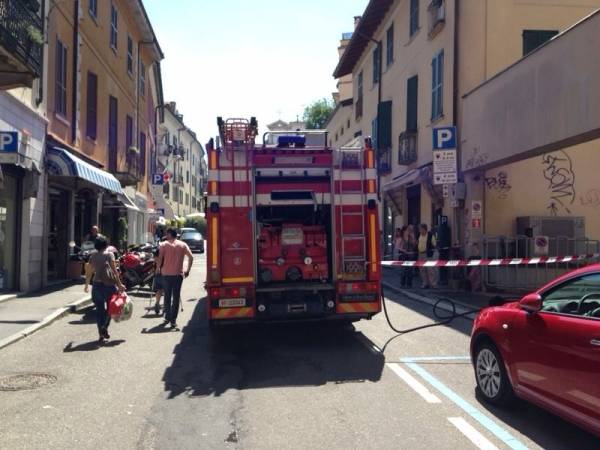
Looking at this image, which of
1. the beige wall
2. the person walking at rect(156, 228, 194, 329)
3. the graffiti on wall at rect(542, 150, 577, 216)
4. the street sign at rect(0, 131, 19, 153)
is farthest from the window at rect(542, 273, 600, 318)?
the graffiti on wall at rect(542, 150, 577, 216)

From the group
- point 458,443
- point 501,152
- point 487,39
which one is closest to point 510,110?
point 501,152

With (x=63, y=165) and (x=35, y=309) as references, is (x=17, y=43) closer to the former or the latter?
(x=63, y=165)

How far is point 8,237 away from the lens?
13.1 m

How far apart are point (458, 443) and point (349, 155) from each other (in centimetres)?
459

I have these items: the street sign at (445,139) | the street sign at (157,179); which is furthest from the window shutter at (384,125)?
the street sign at (157,179)

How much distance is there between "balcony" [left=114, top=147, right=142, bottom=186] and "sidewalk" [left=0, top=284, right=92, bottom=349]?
796 cm

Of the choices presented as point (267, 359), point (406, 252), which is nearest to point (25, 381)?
point (267, 359)

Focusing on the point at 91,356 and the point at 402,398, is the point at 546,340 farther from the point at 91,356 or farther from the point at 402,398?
the point at 91,356

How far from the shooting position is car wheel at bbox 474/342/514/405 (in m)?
5.17

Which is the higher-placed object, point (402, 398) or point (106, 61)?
point (106, 61)

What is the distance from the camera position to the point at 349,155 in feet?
26.8

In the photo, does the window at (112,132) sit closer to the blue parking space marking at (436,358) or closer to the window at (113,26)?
the window at (113,26)

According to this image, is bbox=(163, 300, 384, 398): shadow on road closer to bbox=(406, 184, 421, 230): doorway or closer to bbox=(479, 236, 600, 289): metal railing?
bbox=(479, 236, 600, 289): metal railing

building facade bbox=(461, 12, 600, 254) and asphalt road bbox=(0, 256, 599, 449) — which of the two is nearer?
asphalt road bbox=(0, 256, 599, 449)
